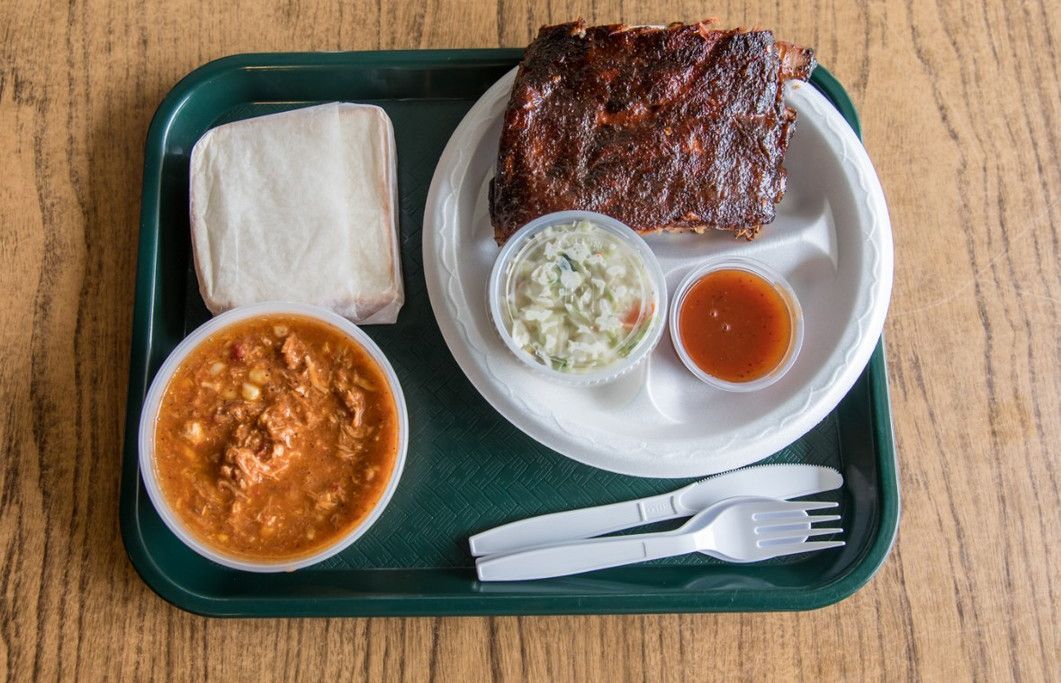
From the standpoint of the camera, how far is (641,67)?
→ 230 centimetres

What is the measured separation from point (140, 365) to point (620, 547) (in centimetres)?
154

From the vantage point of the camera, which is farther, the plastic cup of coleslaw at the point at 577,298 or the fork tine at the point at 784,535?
the fork tine at the point at 784,535

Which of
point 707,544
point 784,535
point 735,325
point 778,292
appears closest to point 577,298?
point 735,325

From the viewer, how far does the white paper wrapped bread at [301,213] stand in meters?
2.41

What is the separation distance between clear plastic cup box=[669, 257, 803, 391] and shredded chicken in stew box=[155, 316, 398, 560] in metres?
0.89

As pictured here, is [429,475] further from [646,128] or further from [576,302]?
[646,128]

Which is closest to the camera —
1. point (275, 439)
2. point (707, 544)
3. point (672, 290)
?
point (275, 439)

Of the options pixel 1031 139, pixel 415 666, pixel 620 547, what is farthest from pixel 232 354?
pixel 1031 139

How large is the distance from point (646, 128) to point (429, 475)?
48.6 inches

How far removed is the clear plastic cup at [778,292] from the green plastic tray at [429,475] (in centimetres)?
29

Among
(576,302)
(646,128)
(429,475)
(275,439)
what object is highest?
(646,128)

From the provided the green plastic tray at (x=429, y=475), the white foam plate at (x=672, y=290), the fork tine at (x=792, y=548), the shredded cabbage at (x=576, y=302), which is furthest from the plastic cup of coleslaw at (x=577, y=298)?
the fork tine at (x=792, y=548)

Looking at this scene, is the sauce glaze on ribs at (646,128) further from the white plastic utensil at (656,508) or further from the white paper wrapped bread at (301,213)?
the white plastic utensil at (656,508)

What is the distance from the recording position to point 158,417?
225 centimetres
